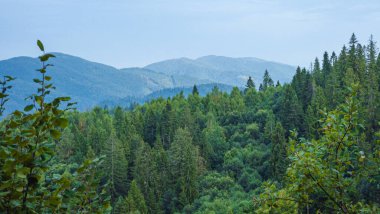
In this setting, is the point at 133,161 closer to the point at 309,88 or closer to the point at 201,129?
the point at 201,129

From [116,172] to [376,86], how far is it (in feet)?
131

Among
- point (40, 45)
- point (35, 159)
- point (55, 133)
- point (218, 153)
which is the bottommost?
point (218, 153)

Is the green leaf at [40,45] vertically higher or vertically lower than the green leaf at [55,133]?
higher

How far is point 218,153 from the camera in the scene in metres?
70.9

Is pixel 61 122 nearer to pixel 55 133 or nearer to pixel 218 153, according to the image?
pixel 55 133

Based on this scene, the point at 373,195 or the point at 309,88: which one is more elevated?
the point at 309,88

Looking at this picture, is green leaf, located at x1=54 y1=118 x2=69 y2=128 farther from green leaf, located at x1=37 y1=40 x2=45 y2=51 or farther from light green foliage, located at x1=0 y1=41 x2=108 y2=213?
green leaf, located at x1=37 y1=40 x2=45 y2=51

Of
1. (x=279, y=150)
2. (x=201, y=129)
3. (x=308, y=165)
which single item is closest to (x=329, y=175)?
(x=308, y=165)

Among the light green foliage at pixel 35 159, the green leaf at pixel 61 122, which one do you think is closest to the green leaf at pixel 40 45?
the light green foliage at pixel 35 159

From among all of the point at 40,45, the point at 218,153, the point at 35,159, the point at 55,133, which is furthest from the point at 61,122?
the point at 218,153

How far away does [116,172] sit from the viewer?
60.3 meters

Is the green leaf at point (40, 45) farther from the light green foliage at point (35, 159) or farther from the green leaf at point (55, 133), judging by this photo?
the green leaf at point (55, 133)

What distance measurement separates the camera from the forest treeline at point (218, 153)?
3279 mm

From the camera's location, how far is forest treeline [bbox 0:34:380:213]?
3.28 metres
